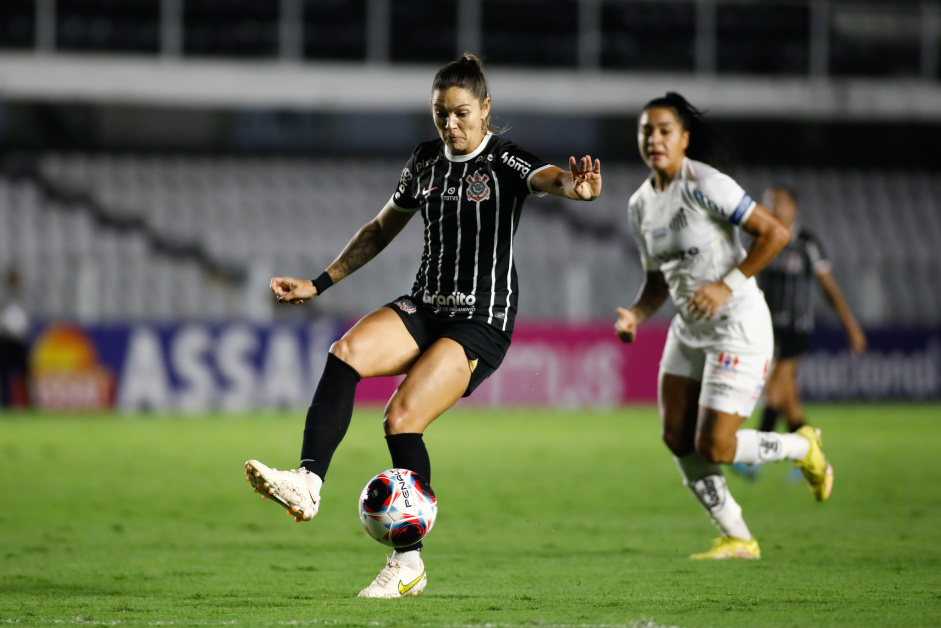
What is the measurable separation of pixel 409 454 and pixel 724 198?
6.80 ft

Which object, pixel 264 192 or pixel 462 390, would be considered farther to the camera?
pixel 264 192

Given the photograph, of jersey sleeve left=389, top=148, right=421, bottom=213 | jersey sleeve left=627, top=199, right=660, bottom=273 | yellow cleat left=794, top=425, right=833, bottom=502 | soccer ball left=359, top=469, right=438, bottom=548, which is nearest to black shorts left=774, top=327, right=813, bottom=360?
yellow cleat left=794, top=425, right=833, bottom=502

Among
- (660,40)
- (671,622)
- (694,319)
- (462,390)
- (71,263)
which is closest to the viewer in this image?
(671,622)

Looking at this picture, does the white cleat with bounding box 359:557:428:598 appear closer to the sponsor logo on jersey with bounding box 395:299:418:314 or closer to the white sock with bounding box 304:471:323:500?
the white sock with bounding box 304:471:323:500

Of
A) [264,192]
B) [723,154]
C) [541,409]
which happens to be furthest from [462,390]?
[264,192]

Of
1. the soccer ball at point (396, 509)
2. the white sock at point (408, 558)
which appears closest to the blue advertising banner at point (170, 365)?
the white sock at point (408, 558)

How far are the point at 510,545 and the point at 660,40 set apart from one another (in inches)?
712

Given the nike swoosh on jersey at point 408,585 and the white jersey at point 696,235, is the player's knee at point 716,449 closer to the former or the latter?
the white jersey at point 696,235

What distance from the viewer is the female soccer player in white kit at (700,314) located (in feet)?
19.6

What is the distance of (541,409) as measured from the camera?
18.2 m

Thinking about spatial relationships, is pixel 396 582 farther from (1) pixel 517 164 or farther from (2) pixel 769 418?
(2) pixel 769 418

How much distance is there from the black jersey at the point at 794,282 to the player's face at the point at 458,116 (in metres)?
5.87

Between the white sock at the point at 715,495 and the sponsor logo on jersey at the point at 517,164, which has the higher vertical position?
the sponsor logo on jersey at the point at 517,164

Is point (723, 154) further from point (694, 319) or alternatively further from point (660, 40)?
point (660, 40)
